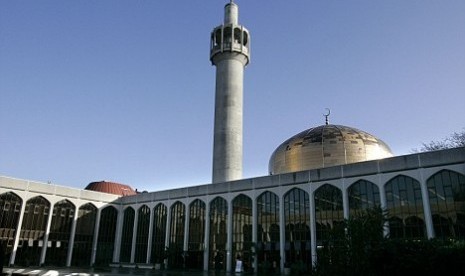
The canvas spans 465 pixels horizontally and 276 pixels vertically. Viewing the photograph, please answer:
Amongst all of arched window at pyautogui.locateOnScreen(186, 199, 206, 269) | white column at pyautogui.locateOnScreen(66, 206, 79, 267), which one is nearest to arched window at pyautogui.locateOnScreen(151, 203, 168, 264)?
arched window at pyautogui.locateOnScreen(186, 199, 206, 269)

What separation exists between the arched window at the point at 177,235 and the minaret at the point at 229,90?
5.35 meters

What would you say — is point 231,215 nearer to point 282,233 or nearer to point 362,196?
point 282,233

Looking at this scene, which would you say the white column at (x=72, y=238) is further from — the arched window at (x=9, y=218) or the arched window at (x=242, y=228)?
the arched window at (x=242, y=228)

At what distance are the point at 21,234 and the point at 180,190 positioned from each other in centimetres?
1689

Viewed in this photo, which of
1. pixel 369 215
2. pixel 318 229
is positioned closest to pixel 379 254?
pixel 369 215

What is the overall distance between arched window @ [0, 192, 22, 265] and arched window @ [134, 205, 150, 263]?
43.0ft

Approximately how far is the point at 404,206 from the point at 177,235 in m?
24.1

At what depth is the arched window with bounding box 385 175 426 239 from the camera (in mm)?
28688

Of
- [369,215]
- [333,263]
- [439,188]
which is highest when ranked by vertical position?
[439,188]

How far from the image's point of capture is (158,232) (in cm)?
4509

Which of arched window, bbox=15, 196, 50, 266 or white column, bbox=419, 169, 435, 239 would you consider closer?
white column, bbox=419, 169, 435, 239

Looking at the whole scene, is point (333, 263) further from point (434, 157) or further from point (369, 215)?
point (434, 157)

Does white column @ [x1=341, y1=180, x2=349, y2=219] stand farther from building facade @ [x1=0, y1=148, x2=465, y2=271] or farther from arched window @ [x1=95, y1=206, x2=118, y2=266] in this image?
arched window @ [x1=95, y1=206, x2=118, y2=266]

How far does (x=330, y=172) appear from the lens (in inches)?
1334
